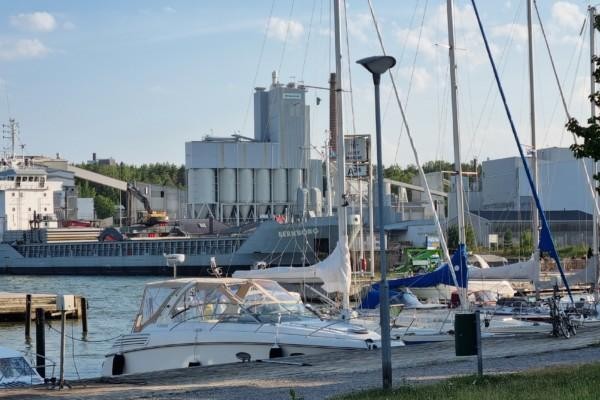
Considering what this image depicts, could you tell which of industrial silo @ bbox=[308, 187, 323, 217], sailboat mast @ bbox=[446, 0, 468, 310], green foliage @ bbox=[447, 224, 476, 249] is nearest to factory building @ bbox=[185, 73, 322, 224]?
industrial silo @ bbox=[308, 187, 323, 217]

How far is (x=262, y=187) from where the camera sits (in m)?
136

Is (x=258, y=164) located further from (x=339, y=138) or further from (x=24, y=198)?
(x=339, y=138)

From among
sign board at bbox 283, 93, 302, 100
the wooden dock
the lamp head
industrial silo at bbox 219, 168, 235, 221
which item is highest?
sign board at bbox 283, 93, 302, 100

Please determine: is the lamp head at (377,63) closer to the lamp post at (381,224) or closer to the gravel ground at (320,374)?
the lamp post at (381,224)

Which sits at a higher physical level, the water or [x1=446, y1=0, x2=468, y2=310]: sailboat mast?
[x1=446, y1=0, x2=468, y2=310]: sailboat mast

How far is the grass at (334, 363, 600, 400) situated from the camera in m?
15.3

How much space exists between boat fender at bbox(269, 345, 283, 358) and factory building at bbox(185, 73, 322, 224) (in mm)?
100941

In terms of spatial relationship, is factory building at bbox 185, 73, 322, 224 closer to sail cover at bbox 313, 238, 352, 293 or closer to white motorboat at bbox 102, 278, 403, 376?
sail cover at bbox 313, 238, 352, 293

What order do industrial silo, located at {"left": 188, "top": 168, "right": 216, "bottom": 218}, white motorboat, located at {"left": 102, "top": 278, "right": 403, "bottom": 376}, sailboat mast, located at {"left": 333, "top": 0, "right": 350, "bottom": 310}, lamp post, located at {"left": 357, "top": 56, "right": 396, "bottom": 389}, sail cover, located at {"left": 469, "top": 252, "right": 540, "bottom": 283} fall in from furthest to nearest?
industrial silo, located at {"left": 188, "top": 168, "right": 216, "bottom": 218} → sail cover, located at {"left": 469, "top": 252, "right": 540, "bottom": 283} → sailboat mast, located at {"left": 333, "top": 0, "right": 350, "bottom": 310} → white motorboat, located at {"left": 102, "top": 278, "right": 403, "bottom": 376} → lamp post, located at {"left": 357, "top": 56, "right": 396, "bottom": 389}

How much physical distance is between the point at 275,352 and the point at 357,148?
73.0 feet

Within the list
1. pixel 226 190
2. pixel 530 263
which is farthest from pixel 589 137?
pixel 226 190

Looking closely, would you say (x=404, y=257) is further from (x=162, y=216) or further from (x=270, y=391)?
(x=270, y=391)

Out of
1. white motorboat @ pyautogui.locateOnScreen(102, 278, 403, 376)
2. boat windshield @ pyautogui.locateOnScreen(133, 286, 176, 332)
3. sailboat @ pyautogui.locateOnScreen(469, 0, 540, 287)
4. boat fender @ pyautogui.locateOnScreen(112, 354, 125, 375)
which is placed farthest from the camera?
sailboat @ pyautogui.locateOnScreen(469, 0, 540, 287)

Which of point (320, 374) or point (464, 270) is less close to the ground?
point (464, 270)
